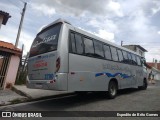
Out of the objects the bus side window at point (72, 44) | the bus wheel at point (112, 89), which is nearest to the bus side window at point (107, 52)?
the bus wheel at point (112, 89)

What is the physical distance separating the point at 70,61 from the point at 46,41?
1526 millimetres

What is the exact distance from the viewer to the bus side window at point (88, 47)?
28.1 ft

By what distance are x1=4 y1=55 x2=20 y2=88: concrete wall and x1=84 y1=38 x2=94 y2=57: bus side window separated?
7222 mm

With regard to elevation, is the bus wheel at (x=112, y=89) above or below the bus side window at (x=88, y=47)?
below

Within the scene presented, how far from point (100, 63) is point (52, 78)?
2.91 meters

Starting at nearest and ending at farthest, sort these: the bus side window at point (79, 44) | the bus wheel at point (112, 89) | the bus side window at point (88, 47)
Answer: the bus side window at point (79, 44) → the bus side window at point (88, 47) → the bus wheel at point (112, 89)

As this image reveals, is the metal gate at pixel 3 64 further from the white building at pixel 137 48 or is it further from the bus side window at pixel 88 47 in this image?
the white building at pixel 137 48

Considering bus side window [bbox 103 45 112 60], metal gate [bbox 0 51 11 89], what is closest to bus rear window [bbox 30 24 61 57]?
bus side window [bbox 103 45 112 60]

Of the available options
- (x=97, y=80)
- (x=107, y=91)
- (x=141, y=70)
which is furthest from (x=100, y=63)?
(x=141, y=70)

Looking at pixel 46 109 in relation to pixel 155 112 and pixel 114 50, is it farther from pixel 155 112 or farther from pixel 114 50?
pixel 114 50

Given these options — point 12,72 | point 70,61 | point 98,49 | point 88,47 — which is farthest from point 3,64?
point 70,61

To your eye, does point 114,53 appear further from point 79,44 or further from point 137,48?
point 137,48

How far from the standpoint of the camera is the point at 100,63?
9.43 metres

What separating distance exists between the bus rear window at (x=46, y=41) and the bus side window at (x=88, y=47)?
139 cm
